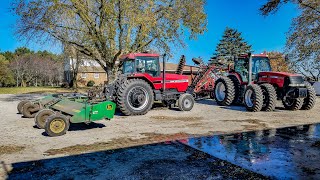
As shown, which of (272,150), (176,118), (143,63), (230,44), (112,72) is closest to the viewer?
(272,150)

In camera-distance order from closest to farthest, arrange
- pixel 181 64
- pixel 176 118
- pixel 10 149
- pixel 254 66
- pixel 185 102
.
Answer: pixel 10 149 → pixel 176 118 → pixel 185 102 → pixel 254 66 → pixel 181 64

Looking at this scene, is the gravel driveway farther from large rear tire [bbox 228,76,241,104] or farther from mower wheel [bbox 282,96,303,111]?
large rear tire [bbox 228,76,241,104]

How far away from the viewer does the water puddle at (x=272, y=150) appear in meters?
4.61

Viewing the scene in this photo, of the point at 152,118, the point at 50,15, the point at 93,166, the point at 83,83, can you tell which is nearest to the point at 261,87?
the point at 152,118

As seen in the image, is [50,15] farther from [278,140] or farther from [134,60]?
[278,140]

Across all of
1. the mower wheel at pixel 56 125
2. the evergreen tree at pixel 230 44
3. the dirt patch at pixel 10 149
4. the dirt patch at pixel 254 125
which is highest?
the evergreen tree at pixel 230 44

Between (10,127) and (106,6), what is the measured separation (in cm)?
830

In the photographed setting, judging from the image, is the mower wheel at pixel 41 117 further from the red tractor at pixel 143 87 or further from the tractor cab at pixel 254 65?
the tractor cab at pixel 254 65

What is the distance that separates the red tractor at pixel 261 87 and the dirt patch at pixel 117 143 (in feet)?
19.5

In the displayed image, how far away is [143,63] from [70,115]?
4.94m

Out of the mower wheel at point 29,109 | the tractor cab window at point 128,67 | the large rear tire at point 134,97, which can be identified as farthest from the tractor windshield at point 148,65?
the mower wheel at point 29,109

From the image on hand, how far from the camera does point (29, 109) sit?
35.7ft

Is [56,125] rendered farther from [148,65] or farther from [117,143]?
[148,65]

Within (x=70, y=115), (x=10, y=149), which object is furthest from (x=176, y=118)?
(x=10, y=149)
